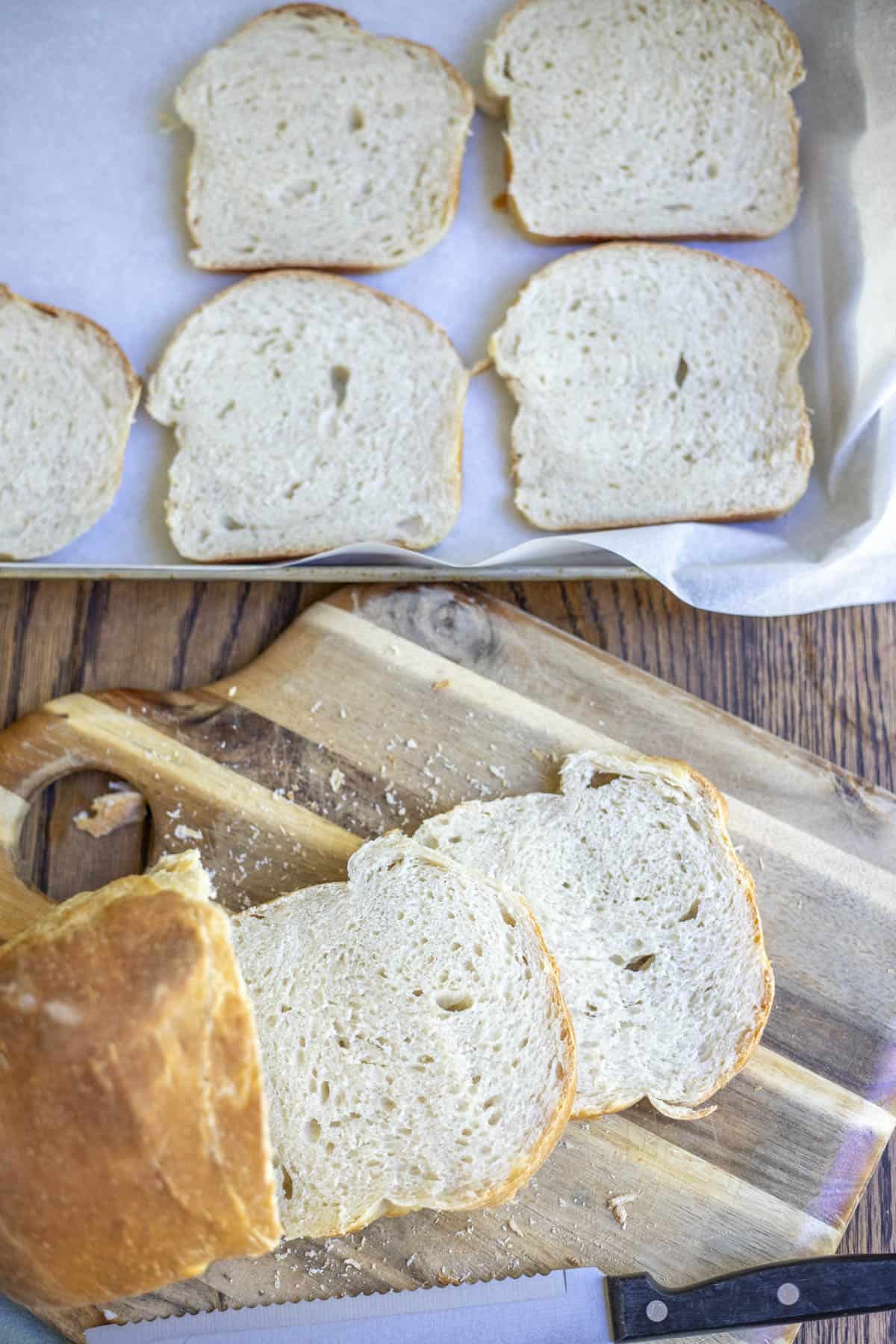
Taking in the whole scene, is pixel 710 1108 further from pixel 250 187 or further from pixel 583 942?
pixel 250 187

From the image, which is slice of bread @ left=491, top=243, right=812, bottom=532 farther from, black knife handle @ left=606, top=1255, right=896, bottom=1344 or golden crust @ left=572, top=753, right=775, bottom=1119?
black knife handle @ left=606, top=1255, right=896, bottom=1344

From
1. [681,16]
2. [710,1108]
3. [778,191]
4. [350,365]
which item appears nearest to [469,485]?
[350,365]

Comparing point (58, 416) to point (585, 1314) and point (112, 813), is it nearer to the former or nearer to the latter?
point (112, 813)

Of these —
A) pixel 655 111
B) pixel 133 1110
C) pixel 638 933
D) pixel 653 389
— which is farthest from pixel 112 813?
pixel 655 111

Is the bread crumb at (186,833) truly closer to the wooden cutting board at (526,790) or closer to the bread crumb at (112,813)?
the wooden cutting board at (526,790)

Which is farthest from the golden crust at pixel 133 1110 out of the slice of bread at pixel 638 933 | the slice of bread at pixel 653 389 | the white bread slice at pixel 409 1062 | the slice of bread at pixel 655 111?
the slice of bread at pixel 655 111

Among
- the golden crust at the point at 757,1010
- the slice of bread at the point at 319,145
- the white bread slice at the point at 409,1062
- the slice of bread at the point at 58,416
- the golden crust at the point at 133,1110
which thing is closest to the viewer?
the golden crust at the point at 133,1110
